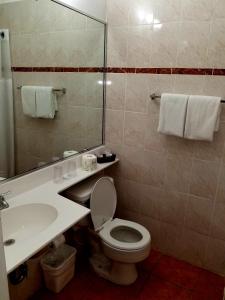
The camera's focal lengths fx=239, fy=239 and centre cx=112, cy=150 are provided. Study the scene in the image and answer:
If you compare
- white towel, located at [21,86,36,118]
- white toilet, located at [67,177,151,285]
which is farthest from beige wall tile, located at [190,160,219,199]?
white towel, located at [21,86,36,118]

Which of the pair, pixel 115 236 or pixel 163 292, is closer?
pixel 163 292

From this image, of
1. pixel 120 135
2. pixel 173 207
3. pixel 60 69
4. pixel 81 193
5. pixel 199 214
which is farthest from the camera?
pixel 120 135

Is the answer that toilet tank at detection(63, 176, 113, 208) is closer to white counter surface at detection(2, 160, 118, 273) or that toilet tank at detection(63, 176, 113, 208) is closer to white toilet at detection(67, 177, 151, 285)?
white toilet at detection(67, 177, 151, 285)

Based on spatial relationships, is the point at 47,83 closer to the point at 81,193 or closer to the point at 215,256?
the point at 81,193

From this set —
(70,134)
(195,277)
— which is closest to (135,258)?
(195,277)

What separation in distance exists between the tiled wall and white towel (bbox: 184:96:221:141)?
0.10 metres

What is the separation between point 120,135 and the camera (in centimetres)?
226

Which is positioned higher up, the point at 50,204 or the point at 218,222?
the point at 50,204

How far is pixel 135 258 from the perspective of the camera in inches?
69.0

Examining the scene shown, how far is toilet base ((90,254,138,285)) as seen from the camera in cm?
188

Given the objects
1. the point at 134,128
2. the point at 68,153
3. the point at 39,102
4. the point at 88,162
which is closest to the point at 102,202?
the point at 88,162

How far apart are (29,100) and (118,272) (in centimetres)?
150

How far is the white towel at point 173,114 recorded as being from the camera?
181 cm

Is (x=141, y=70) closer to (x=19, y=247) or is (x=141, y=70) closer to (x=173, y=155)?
(x=173, y=155)
